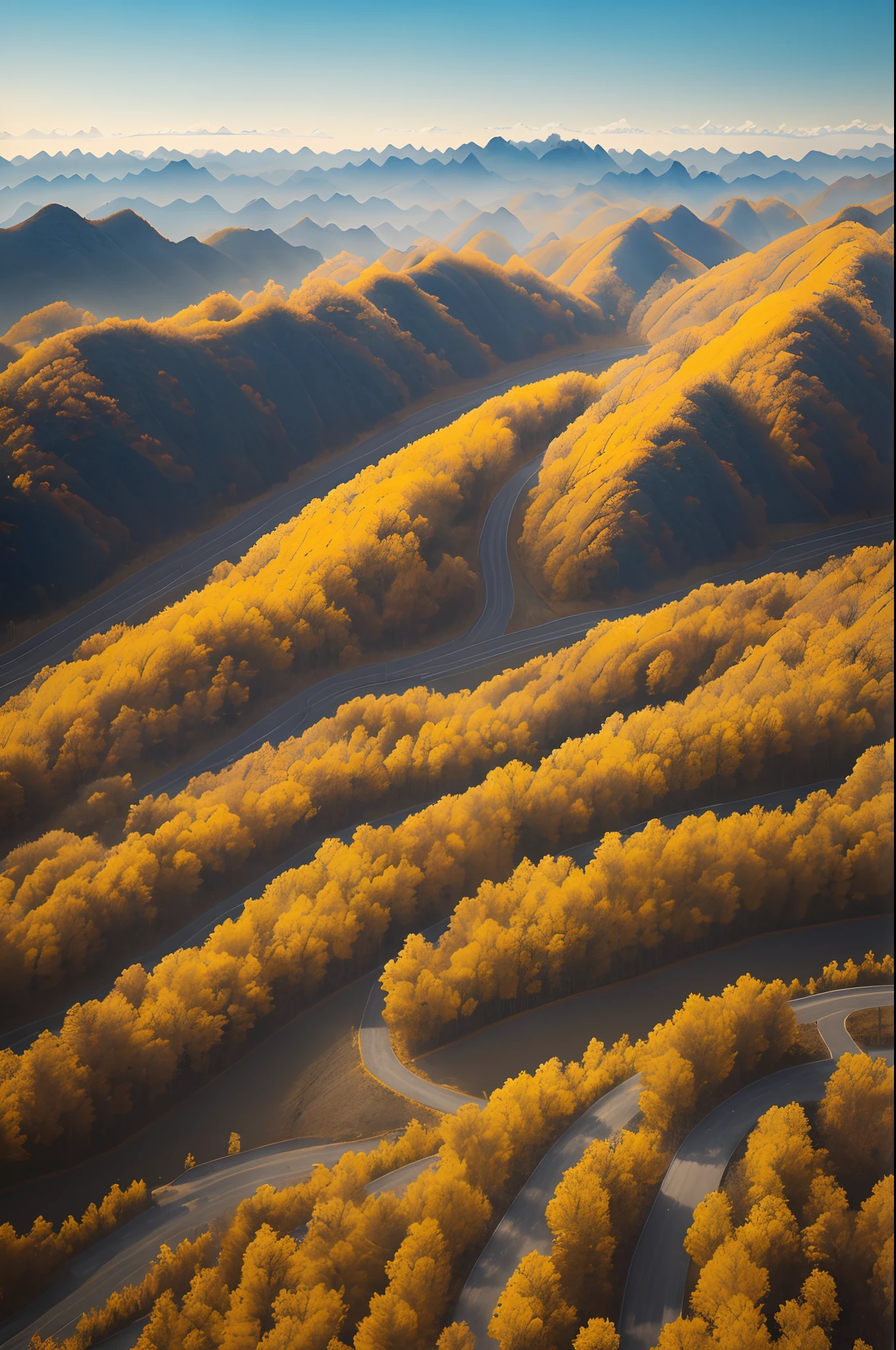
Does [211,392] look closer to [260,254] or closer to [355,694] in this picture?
[355,694]

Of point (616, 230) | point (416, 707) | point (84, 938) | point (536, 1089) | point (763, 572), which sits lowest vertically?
point (536, 1089)

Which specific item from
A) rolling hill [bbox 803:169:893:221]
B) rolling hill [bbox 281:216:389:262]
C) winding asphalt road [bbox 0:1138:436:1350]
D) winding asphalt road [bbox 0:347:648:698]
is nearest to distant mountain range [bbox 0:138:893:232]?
rolling hill [bbox 803:169:893:221]

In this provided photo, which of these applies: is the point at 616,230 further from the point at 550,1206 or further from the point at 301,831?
the point at 550,1206

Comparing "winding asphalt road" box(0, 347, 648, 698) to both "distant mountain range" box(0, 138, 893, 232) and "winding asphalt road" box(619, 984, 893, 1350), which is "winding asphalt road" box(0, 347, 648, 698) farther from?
"winding asphalt road" box(619, 984, 893, 1350)

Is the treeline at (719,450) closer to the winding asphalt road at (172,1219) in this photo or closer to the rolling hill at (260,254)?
the winding asphalt road at (172,1219)

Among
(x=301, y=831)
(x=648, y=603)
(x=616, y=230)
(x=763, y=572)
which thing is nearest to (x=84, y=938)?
(x=301, y=831)

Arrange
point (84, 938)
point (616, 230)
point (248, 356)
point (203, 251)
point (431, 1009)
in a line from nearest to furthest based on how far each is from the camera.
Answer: point (431, 1009) → point (84, 938) → point (248, 356) → point (616, 230) → point (203, 251)

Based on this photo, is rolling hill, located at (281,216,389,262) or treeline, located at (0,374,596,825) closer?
treeline, located at (0,374,596,825)
